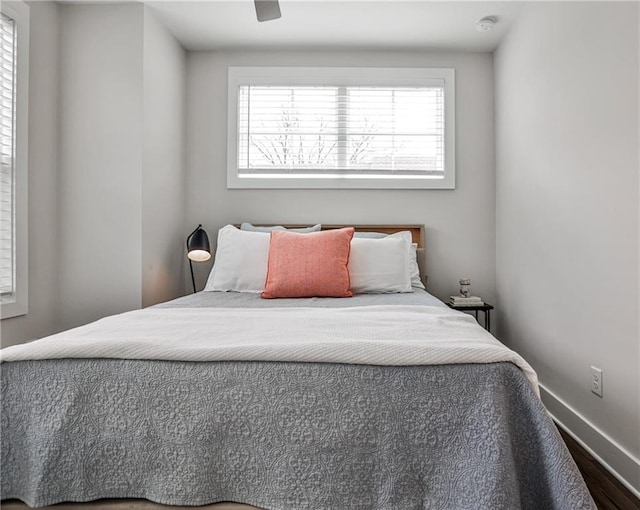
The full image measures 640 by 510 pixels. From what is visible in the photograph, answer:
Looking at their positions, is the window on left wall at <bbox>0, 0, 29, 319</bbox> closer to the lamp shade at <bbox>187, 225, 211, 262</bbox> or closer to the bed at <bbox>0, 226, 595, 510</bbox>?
the lamp shade at <bbox>187, 225, 211, 262</bbox>

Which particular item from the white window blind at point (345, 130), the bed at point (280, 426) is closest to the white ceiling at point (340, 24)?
the white window blind at point (345, 130)

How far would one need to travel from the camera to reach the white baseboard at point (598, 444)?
5.33 feet

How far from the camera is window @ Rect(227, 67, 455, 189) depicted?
10.7 ft

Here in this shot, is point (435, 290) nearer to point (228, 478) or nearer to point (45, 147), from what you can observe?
point (228, 478)

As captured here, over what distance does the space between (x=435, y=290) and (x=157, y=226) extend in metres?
2.07

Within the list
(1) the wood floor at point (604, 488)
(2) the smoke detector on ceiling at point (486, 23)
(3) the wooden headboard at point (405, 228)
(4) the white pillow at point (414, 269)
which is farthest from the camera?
(3) the wooden headboard at point (405, 228)

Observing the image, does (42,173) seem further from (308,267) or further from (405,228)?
(405,228)

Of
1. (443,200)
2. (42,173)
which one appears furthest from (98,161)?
(443,200)

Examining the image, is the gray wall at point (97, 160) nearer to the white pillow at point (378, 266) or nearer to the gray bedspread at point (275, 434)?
the white pillow at point (378, 266)

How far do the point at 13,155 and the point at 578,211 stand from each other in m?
2.90

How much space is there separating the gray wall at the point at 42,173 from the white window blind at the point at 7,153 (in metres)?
0.14

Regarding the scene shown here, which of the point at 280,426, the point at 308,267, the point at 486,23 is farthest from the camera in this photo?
the point at 486,23

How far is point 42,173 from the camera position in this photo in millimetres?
2506

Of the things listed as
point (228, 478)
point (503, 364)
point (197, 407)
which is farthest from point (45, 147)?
point (503, 364)
